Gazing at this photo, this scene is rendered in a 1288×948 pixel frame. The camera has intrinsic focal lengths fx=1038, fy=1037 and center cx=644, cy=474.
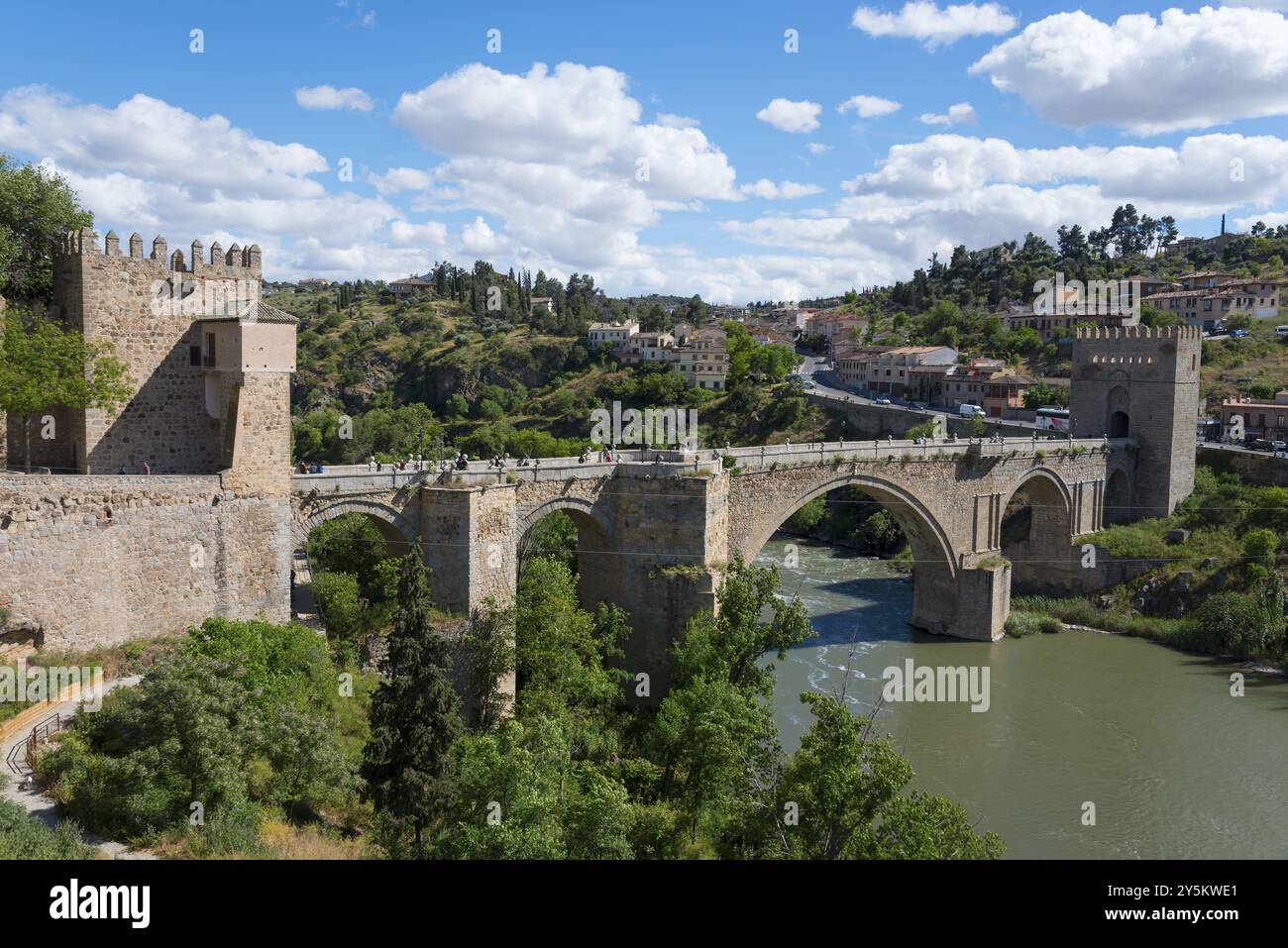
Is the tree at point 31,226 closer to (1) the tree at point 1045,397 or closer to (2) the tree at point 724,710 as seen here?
(2) the tree at point 724,710

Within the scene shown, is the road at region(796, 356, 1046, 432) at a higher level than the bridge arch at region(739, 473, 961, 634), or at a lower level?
higher

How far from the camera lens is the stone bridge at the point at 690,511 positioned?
20.6 meters

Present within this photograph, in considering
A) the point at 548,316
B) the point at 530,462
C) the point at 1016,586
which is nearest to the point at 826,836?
the point at 530,462

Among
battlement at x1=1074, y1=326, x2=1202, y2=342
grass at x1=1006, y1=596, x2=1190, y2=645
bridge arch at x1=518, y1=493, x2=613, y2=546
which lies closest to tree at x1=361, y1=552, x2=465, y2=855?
bridge arch at x1=518, y1=493, x2=613, y2=546

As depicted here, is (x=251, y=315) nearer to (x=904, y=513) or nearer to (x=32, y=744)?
(x=32, y=744)

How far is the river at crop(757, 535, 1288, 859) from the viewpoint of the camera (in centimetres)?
2067

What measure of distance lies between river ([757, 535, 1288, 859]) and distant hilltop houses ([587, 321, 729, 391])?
39.9 m

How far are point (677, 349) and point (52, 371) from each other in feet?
215

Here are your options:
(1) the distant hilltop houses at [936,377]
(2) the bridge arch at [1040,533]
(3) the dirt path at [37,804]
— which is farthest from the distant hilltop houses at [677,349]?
(3) the dirt path at [37,804]

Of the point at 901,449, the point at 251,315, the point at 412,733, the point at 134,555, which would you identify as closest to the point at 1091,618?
the point at 901,449

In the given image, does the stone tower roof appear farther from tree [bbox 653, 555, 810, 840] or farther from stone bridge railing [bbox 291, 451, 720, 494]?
tree [bbox 653, 555, 810, 840]

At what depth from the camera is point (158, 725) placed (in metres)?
11.7

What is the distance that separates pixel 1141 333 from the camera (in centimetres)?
4084

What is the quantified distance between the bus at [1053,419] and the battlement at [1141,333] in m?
5.90
